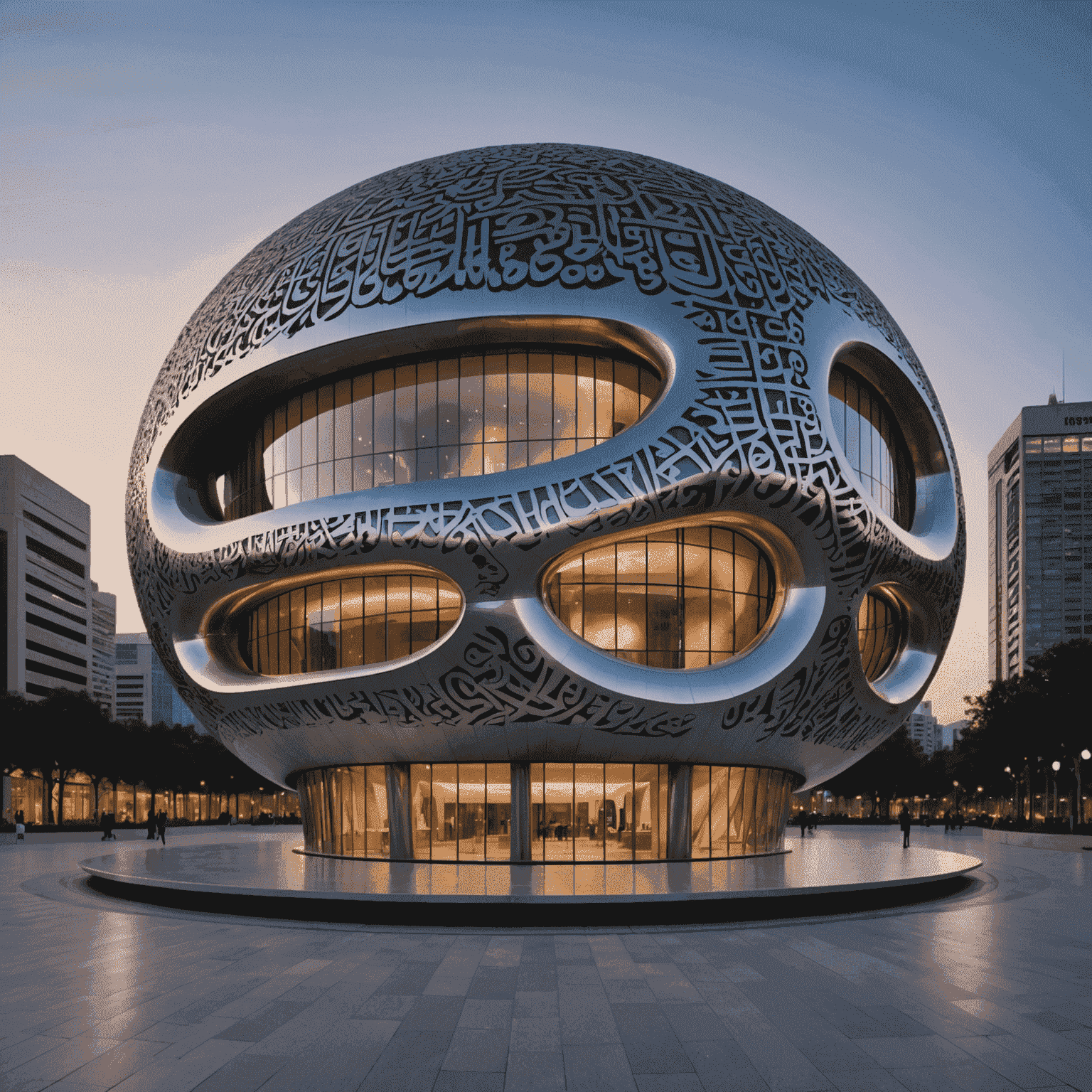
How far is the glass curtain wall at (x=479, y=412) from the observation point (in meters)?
26.6

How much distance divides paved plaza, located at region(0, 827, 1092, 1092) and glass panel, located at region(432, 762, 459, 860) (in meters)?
9.32

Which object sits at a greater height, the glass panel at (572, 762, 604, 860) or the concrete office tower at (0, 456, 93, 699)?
the concrete office tower at (0, 456, 93, 699)

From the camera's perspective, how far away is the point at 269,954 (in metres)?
14.2

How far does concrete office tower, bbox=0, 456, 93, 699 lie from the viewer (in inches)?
4087

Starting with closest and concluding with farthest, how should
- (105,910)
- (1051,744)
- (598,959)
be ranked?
(598,959)
(105,910)
(1051,744)

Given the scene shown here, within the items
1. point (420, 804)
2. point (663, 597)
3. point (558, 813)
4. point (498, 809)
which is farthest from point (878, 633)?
point (420, 804)

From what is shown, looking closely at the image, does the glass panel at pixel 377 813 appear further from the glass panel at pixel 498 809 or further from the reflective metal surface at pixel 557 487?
the glass panel at pixel 498 809

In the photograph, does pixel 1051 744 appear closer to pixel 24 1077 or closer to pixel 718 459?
pixel 718 459

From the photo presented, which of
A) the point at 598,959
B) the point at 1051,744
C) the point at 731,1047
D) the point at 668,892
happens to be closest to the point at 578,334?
the point at 668,892

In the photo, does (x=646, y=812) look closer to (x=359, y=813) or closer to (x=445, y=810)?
(x=445, y=810)

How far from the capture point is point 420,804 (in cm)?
2723

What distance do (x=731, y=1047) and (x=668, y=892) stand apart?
7796mm

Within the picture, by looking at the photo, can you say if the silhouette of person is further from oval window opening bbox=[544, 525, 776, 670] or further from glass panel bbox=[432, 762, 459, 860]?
glass panel bbox=[432, 762, 459, 860]

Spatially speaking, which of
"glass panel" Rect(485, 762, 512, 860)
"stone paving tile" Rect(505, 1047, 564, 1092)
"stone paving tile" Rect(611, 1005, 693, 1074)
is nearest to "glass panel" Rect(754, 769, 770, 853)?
"glass panel" Rect(485, 762, 512, 860)
